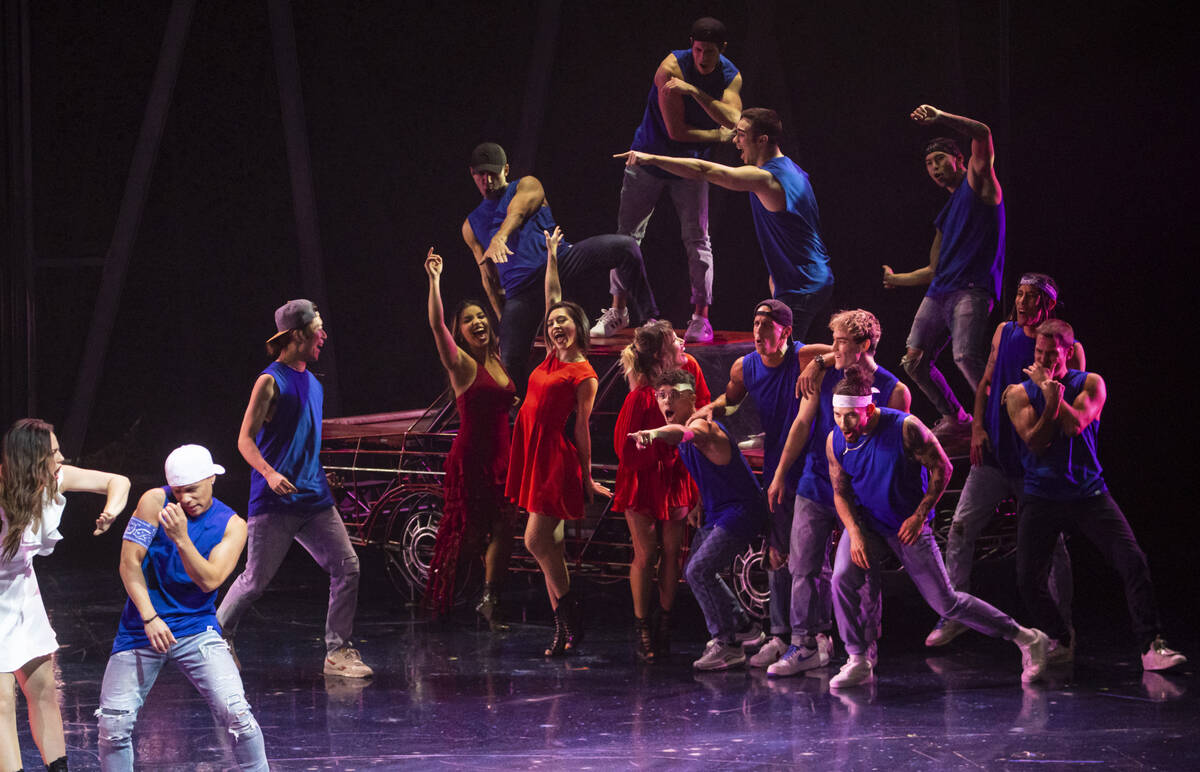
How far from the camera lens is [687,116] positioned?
7.81 m

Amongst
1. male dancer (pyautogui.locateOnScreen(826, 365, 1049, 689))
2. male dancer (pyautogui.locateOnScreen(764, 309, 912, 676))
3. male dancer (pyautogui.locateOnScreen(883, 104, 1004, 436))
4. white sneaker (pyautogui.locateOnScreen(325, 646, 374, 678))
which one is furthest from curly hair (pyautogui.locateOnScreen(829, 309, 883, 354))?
white sneaker (pyautogui.locateOnScreen(325, 646, 374, 678))

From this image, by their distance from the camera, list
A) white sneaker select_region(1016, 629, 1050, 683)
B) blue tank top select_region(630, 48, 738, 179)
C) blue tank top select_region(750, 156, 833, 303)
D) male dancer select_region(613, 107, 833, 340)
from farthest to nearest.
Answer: blue tank top select_region(630, 48, 738, 179) → blue tank top select_region(750, 156, 833, 303) → male dancer select_region(613, 107, 833, 340) → white sneaker select_region(1016, 629, 1050, 683)

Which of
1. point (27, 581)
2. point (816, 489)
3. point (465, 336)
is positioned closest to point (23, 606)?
point (27, 581)

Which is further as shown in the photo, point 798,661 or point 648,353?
point 648,353

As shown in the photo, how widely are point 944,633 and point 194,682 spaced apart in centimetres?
374

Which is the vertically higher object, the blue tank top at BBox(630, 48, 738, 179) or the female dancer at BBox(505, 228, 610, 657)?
A: the blue tank top at BBox(630, 48, 738, 179)

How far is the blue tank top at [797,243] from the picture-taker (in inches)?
277

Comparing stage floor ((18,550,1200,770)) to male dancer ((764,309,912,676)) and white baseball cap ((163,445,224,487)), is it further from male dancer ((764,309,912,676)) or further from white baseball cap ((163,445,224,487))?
white baseball cap ((163,445,224,487))

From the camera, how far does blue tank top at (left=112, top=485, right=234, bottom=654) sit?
385cm

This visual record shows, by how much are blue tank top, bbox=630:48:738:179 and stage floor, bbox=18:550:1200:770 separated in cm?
284

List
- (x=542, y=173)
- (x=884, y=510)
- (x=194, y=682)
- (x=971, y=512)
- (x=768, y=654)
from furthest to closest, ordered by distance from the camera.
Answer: (x=542, y=173) → (x=971, y=512) → (x=768, y=654) → (x=884, y=510) → (x=194, y=682)

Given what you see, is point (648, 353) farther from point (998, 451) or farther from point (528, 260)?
point (528, 260)

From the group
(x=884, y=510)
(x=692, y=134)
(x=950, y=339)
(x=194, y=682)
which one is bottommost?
(x=194, y=682)

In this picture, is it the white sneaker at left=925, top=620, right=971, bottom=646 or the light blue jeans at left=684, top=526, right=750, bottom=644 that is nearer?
the light blue jeans at left=684, top=526, right=750, bottom=644
